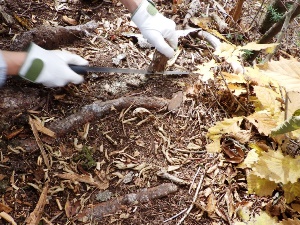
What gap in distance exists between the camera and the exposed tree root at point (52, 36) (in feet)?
7.71

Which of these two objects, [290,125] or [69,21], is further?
[69,21]

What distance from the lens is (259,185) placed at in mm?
1843

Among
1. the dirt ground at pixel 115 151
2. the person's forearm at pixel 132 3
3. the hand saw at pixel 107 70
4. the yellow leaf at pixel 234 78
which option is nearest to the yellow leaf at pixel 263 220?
the dirt ground at pixel 115 151

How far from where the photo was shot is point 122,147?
2072 mm

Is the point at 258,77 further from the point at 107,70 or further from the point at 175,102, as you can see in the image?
the point at 107,70

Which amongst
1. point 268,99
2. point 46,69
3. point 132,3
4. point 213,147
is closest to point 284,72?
point 268,99

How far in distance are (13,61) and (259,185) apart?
6.26 ft

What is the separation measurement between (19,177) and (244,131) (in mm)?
1676

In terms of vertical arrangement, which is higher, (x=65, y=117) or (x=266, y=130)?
(x=266, y=130)

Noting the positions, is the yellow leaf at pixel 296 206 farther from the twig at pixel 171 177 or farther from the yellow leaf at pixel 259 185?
the twig at pixel 171 177

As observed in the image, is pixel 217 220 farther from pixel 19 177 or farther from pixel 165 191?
pixel 19 177

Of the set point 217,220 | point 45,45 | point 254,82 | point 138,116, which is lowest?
point 217,220

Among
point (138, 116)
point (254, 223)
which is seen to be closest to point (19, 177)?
point (138, 116)

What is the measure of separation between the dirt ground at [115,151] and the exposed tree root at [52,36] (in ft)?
0.19
